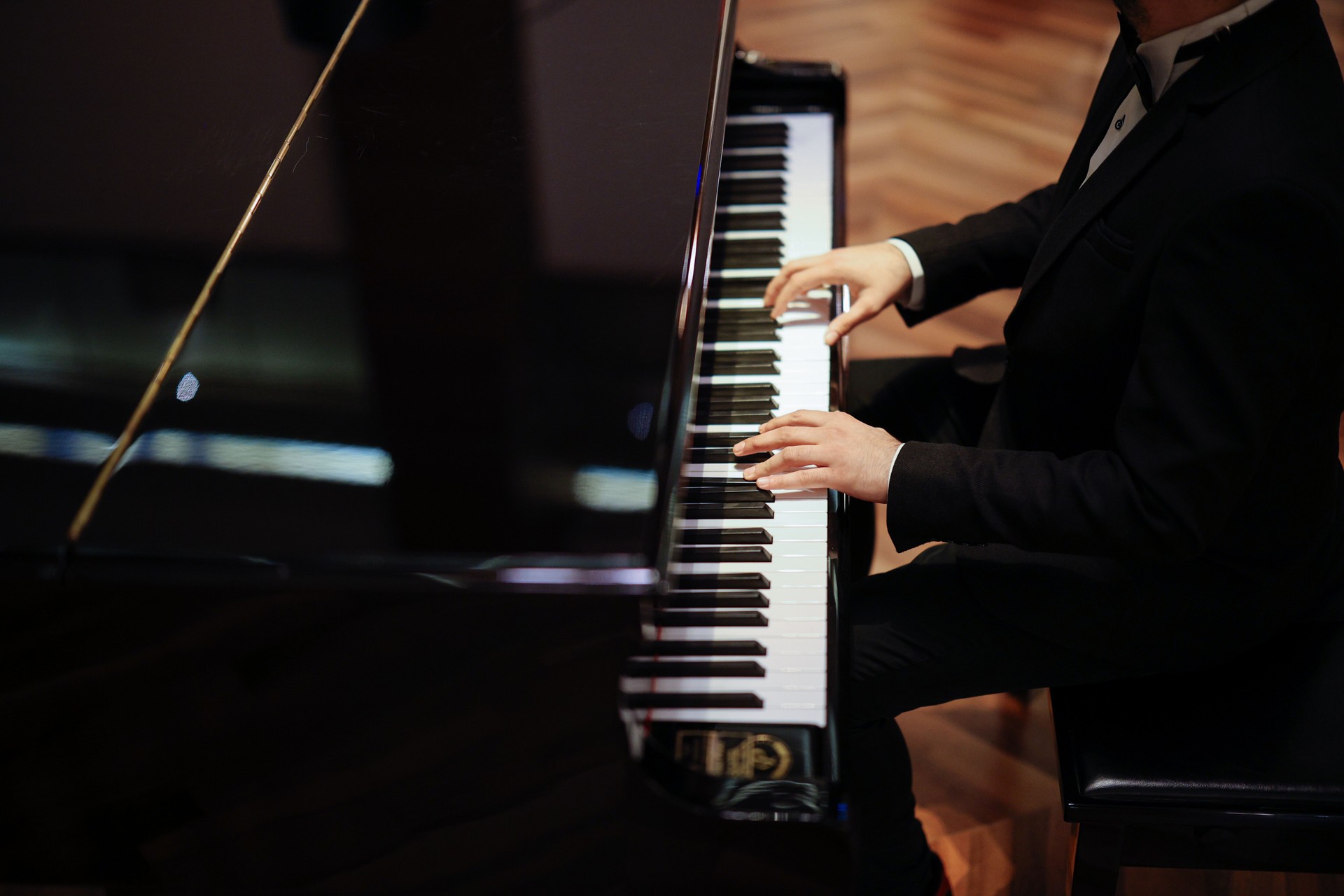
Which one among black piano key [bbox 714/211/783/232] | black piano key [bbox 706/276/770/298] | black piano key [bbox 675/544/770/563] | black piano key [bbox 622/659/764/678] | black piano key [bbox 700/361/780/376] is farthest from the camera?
black piano key [bbox 714/211/783/232]

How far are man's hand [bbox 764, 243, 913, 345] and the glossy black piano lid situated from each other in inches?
9.3

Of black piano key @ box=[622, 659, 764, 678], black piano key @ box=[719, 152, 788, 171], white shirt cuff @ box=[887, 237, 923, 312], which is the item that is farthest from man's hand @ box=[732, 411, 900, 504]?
black piano key @ box=[719, 152, 788, 171]

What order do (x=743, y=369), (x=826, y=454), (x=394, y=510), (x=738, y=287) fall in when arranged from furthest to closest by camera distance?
(x=738, y=287), (x=743, y=369), (x=826, y=454), (x=394, y=510)

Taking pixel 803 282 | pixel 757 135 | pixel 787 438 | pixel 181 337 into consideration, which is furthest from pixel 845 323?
pixel 181 337

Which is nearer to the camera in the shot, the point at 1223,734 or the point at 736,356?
the point at 1223,734

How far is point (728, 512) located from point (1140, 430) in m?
0.43

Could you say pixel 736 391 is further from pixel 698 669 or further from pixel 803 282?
pixel 698 669

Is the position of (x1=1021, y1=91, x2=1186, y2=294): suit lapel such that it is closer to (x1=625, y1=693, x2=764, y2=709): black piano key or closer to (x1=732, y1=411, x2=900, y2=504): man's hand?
(x1=732, y1=411, x2=900, y2=504): man's hand

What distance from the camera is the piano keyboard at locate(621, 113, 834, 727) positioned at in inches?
40.4

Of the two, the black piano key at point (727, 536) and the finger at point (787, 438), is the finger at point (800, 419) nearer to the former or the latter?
the finger at point (787, 438)

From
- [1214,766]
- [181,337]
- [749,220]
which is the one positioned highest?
[749,220]

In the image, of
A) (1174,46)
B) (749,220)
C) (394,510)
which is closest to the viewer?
(394,510)

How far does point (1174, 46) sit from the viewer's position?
41.5 inches

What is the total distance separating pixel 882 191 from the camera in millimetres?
3125
